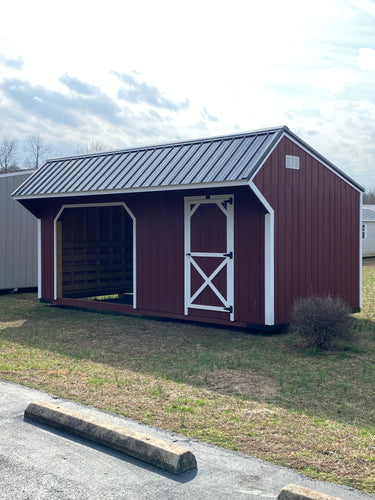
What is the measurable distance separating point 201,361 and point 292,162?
166 inches

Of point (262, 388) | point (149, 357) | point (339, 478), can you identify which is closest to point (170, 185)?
point (149, 357)

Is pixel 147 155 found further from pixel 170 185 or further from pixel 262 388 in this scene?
pixel 262 388

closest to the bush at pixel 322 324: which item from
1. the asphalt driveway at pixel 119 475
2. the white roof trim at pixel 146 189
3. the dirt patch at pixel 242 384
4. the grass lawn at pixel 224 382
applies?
the grass lawn at pixel 224 382

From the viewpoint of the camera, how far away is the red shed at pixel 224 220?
9844mm

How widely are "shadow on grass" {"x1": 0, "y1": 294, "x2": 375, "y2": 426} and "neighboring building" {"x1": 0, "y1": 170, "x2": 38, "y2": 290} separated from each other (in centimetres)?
521

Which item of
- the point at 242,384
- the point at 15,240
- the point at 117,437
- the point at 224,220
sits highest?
the point at 224,220

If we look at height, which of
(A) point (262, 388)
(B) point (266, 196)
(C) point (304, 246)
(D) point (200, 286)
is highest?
(B) point (266, 196)

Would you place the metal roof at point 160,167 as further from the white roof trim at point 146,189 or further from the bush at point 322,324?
the bush at point 322,324

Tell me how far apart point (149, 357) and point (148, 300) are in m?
3.40

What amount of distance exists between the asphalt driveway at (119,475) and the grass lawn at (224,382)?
0.22 m

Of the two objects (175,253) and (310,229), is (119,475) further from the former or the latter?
(310,229)

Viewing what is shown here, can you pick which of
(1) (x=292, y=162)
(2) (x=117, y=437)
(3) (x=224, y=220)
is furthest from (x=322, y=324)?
(2) (x=117, y=437)

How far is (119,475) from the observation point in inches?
161

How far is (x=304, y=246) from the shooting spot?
10.6m
